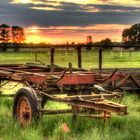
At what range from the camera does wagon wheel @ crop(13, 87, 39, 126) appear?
27.0 feet

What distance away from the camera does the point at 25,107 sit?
8648 mm

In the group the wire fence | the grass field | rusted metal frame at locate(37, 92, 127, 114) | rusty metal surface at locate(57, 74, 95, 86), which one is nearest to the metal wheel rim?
the grass field

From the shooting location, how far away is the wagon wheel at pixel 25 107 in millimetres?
8221

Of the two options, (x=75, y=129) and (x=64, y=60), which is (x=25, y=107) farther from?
(x=64, y=60)

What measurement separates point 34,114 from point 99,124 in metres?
1.21

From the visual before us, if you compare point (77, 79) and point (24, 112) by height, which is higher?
point (77, 79)

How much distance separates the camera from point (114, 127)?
8625 millimetres

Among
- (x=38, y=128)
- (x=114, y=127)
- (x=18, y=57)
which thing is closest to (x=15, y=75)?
(x=38, y=128)

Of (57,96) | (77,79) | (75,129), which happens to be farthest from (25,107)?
(77,79)

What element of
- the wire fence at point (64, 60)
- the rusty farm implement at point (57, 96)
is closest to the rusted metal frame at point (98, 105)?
the rusty farm implement at point (57, 96)

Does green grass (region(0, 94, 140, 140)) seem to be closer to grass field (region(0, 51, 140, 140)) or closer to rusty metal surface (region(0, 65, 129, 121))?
grass field (region(0, 51, 140, 140))

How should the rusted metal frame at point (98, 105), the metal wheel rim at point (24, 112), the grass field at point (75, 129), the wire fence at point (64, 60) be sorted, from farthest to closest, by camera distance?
the wire fence at point (64, 60)
the metal wheel rim at point (24, 112)
the grass field at point (75, 129)
the rusted metal frame at point (98, 105)

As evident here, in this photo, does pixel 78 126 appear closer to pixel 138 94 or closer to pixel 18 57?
pixel 138 94

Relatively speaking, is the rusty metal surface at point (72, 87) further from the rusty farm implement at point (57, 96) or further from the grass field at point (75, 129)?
the grass field at point (75, 129)
